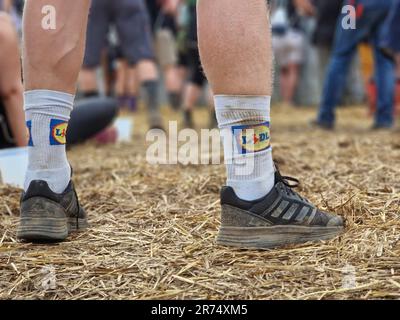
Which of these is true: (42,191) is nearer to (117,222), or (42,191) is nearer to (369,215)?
(117,222)

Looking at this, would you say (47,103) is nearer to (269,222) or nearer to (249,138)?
(249,138)

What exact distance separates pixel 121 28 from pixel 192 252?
2695 millimetres

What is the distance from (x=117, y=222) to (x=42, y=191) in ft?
0.90

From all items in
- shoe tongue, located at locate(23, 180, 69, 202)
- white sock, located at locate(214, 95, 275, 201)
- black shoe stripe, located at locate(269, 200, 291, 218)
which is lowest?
black shoe stripe, located at locate(269, 200, 291, 218)

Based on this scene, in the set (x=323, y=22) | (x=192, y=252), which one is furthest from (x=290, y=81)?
(x=192, y=252)

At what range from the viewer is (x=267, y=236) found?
1.42 metres

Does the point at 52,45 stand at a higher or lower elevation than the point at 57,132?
higher

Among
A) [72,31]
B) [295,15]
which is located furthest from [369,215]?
[295,15]

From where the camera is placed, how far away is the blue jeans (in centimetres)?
414

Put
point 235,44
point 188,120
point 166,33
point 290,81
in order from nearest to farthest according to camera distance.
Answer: point 235,44 < point 188,120 < point 166,33 < point 290,81

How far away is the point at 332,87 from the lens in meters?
4.33

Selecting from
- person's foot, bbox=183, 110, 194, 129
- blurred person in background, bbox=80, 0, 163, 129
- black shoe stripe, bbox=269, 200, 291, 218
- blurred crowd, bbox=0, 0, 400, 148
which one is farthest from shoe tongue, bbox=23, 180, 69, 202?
person's foot, bbox=183, 110, 194, 129

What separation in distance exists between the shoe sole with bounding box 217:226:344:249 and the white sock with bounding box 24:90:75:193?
16.5 inches

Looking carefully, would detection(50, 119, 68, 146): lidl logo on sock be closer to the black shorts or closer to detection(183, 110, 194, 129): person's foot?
the black shorts
